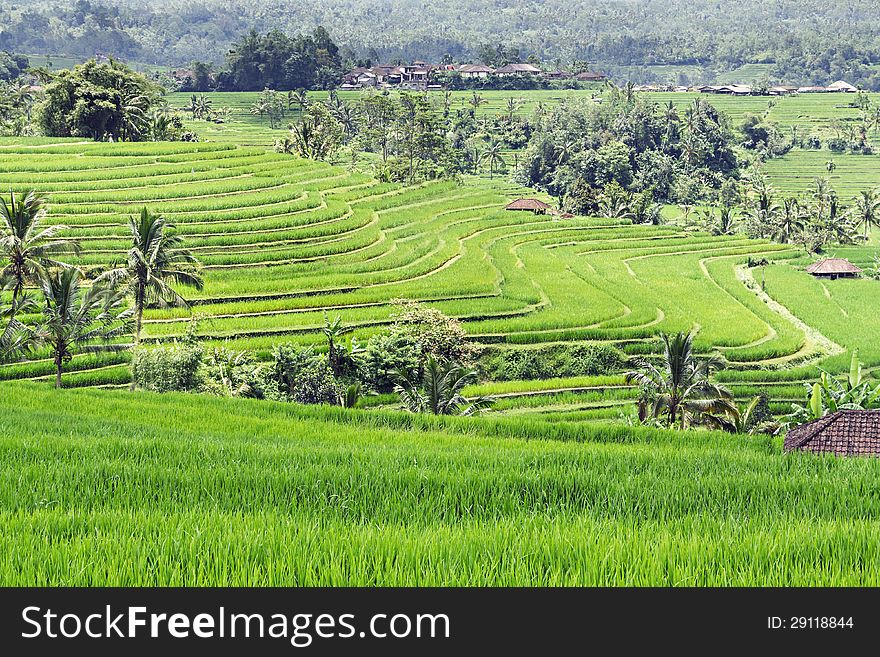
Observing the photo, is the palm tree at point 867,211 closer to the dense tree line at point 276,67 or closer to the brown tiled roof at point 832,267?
the brown tiled roof at point 832,267

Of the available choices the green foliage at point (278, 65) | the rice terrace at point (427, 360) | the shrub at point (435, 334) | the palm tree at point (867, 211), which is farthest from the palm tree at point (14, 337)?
the green foliage at point (278, 65)

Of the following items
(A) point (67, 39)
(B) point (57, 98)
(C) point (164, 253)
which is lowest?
(C) point (164, 253)

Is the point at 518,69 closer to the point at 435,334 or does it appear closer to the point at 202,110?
the point at 202,110

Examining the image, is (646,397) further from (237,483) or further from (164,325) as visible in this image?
(237,483)

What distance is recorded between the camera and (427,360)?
2172cm

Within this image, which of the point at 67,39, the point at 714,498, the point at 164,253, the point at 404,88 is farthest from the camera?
the point at 67,39

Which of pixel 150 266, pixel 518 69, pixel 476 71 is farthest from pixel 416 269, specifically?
pixel 518 69

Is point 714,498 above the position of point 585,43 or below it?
below

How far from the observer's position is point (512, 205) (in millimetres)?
49125

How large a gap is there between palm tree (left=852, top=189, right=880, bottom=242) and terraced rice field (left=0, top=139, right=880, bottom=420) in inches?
490

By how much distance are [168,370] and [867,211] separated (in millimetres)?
45426
